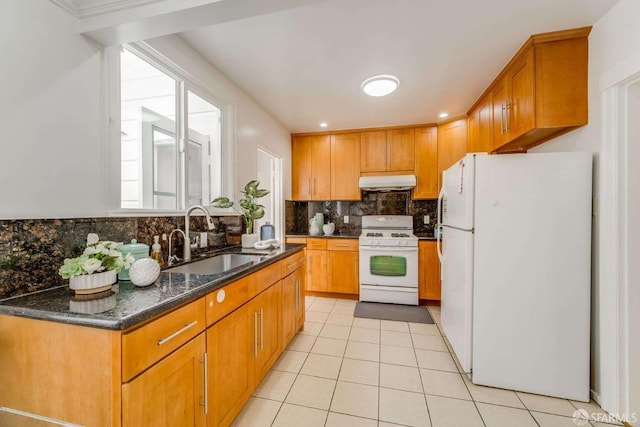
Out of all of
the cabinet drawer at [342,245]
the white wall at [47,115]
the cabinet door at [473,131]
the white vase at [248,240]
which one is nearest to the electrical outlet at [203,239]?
the white vase at [248,240]

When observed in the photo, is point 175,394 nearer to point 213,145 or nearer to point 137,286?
point 137,286

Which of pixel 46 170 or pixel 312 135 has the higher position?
pixel 312 135

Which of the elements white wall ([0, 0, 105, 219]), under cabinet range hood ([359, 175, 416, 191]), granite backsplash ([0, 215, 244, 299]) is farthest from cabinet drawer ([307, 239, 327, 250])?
white wall ([0, 0, 105, 219])

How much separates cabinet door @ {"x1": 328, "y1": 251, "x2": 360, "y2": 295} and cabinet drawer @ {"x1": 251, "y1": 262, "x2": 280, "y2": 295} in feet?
5.70

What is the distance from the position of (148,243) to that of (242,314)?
0.74 metres

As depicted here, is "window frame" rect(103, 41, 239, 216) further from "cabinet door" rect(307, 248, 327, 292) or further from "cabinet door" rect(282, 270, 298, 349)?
"cabinet door" rect(307, 248, 327, 292)

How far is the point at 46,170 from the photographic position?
44.9 inches

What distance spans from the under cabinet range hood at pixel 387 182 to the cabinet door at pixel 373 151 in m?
0.16

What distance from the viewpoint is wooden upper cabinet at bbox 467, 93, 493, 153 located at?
2.62 metres

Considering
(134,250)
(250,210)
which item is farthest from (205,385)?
(250,210)

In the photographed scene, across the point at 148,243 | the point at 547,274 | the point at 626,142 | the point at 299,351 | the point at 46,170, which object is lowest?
the point at 299,351

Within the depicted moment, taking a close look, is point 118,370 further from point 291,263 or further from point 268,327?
point 291,263

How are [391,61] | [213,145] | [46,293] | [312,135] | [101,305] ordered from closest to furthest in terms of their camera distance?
1. [101,305]
2. [46,293]
3. [391,61]
4. [213,145]
5. [312,135]

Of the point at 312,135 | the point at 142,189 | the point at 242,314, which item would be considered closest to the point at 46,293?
the point at 242,314
